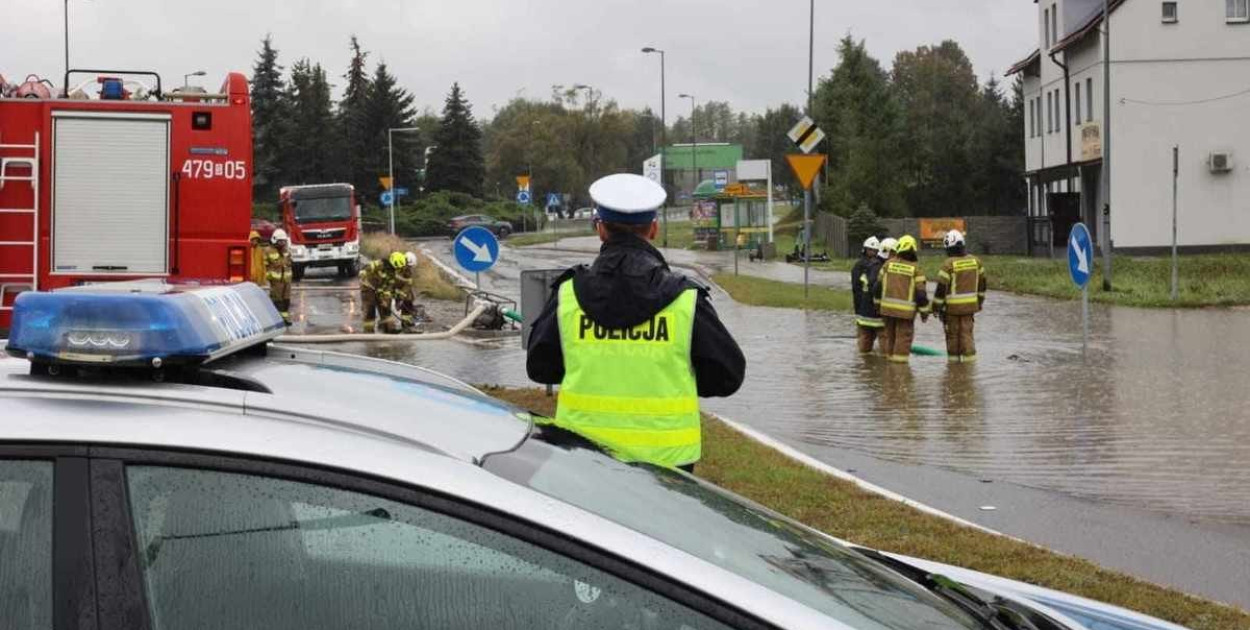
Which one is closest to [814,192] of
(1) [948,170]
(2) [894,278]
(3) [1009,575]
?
(1) [948,170]

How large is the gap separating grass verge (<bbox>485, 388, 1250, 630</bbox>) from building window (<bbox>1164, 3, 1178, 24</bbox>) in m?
39.4

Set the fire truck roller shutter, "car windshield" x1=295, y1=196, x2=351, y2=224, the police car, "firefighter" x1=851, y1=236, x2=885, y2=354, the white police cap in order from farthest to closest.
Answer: "car windshield" x1=295, y1=196, x2=351, y2=224 < "firefighter" x1=851, y1=236, x2=885, y2=354 < the fire truck roller shutter < the white police cap < the police car

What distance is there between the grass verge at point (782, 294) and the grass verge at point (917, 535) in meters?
18.4

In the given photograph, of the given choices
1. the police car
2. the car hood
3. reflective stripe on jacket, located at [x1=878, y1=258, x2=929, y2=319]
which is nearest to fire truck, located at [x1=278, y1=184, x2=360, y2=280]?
reflective stripe on jacket, located at [x1=878, y1=258, x2=929, y2=319]

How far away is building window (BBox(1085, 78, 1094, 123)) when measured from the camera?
48.6 metres

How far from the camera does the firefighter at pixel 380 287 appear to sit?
22156 millimetres

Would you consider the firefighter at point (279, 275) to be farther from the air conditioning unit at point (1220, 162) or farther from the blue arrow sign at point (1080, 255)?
the air conditioning unit at point (1220, 162)

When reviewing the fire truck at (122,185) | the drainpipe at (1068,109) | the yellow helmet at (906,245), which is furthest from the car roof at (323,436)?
the drainpipe at (1068,109)

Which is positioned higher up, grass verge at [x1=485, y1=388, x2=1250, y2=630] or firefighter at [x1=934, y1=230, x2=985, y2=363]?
firefighter at [x1=934, y1=230, x2=985, y2=363]

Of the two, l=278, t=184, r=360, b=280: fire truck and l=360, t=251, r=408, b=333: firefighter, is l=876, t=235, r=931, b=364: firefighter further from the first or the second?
l=278, t=184, r=360, b=280: fire truck

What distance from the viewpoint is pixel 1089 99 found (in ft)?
161

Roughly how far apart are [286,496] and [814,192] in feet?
234

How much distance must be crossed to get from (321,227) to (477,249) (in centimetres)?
2227

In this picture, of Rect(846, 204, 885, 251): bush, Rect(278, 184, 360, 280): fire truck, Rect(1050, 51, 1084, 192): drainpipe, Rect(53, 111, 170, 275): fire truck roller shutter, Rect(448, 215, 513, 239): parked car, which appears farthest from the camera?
Rect(448, 215, 513, 239): parked car
